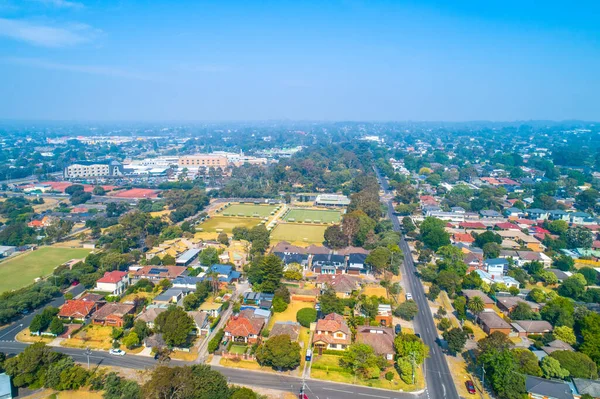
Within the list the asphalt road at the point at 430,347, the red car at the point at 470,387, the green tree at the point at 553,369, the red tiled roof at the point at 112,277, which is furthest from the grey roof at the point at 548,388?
the red tiled roof at the point at 112,277

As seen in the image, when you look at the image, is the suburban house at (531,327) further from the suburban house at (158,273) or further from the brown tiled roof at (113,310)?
the brown tiled roof at (113,310)

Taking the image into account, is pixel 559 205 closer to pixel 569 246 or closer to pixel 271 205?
pixel 569 246

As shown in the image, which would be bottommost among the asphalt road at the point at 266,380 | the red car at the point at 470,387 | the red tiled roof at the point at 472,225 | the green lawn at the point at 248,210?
the green lawn at the point at 248,210

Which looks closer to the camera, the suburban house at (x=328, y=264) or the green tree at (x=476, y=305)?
the green tree at (x=476, y=305)

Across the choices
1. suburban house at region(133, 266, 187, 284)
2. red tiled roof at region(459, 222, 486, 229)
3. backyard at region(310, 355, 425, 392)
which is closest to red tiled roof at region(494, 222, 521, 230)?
red tiled roof at region(459, 222, 486, 229)

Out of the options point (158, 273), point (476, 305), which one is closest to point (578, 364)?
point (476, 305)

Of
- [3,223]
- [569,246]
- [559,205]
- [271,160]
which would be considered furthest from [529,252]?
[271,160]

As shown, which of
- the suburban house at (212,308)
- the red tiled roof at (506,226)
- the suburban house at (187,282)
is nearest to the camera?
the suburban house at (212,308)
